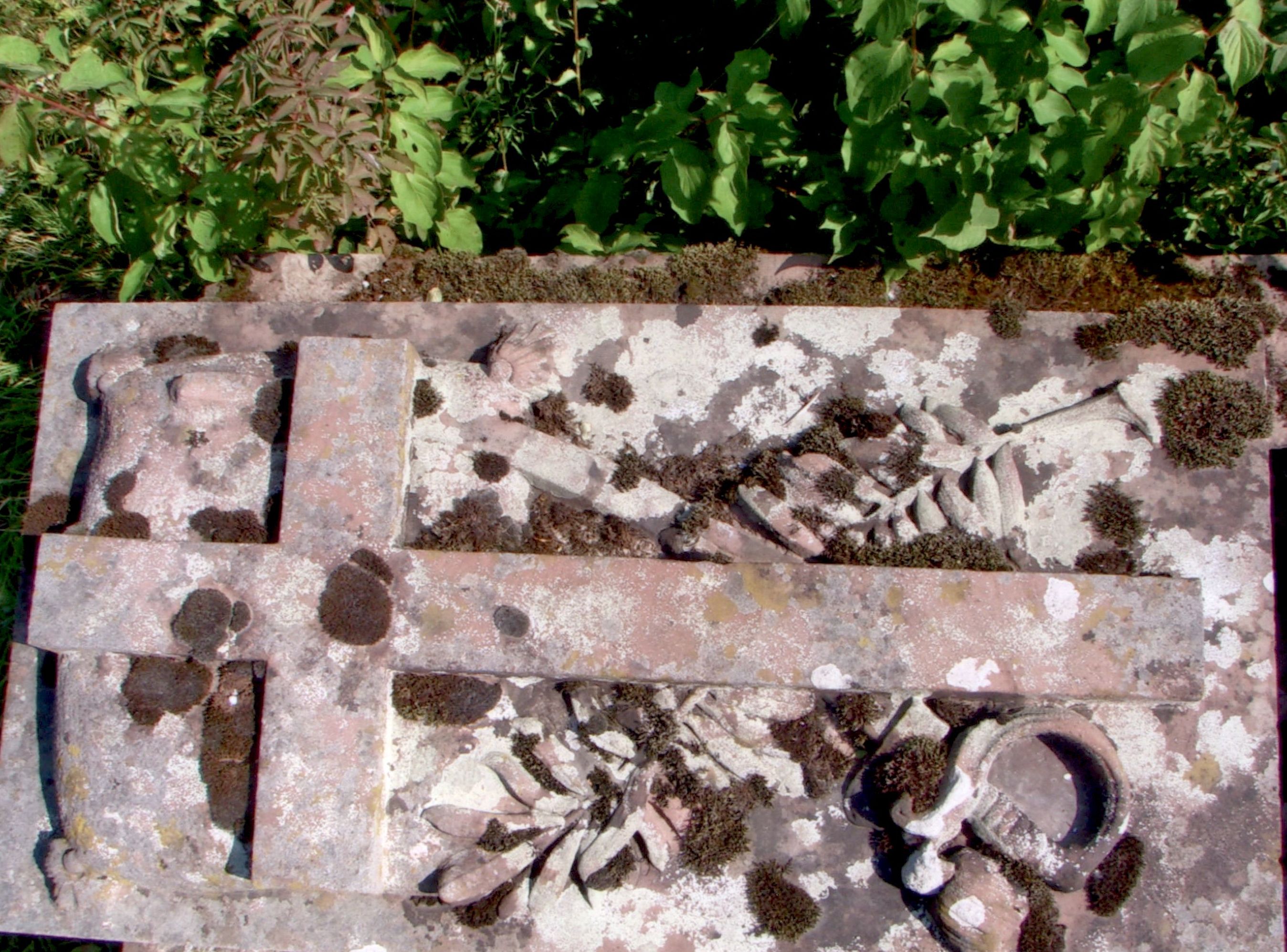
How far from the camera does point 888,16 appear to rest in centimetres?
397

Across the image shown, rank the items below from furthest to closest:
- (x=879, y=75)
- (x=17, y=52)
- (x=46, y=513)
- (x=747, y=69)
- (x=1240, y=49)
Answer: (x=46, y=513) < (x=747, y=69) < (x=17, y=52) < (x=879, y=75) < (x=1240, y=49)

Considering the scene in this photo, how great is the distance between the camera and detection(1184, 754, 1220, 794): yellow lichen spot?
15.9 ft

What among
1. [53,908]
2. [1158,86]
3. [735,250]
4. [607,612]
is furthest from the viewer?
[735,250]

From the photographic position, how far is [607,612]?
465 centimetres

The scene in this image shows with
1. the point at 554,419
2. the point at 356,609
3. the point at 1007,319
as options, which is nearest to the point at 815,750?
the point at 554,419

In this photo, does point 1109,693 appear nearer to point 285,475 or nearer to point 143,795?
point 285,475

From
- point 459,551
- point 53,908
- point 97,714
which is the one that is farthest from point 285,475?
point 53,908

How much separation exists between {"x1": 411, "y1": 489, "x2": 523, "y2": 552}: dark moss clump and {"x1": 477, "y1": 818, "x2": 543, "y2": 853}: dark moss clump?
4.72ft

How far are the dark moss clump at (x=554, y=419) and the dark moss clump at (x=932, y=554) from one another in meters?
1.58

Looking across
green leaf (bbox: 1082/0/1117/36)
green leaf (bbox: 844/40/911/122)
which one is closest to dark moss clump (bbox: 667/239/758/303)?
green leaf (bbox: 844/40/911/122)

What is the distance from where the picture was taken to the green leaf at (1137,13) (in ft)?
13.5

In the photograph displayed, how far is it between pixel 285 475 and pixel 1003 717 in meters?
3.88

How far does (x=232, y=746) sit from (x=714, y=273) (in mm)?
3759

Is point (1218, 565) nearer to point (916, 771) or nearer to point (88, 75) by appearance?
point (916, 771)
